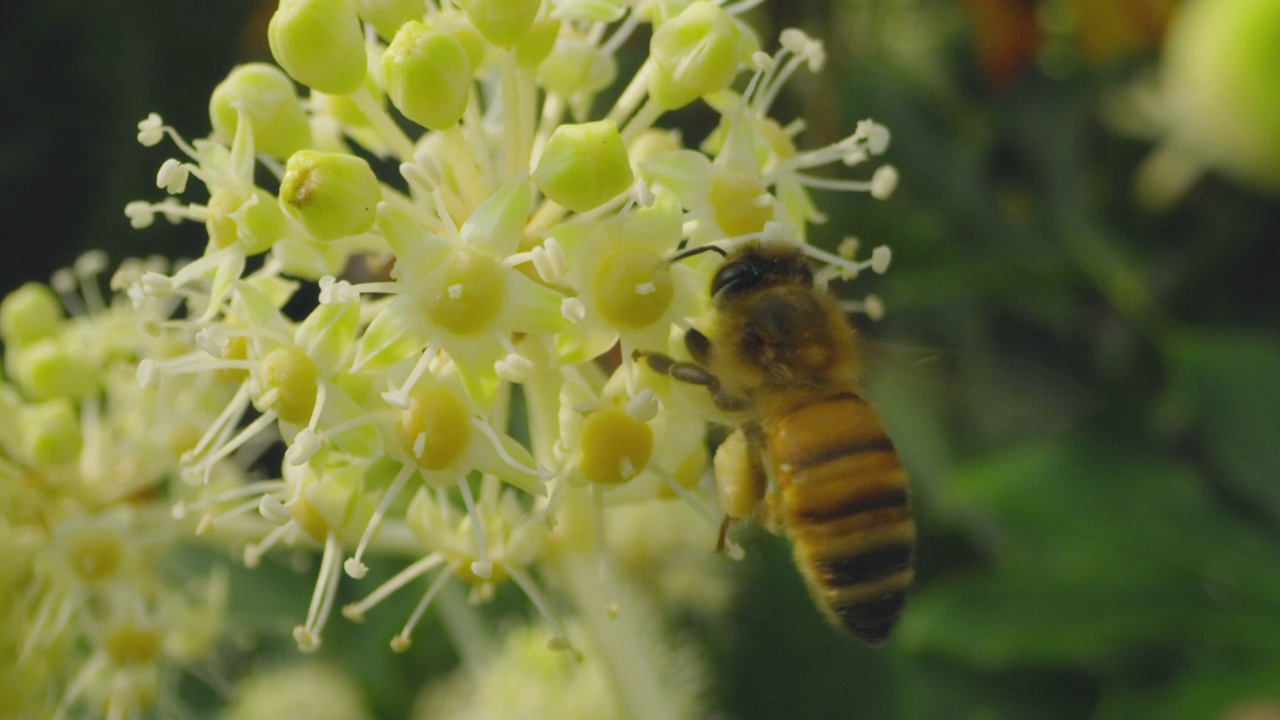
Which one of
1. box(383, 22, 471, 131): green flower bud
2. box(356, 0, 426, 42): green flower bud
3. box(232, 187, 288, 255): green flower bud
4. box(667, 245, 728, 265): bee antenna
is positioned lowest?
box(667, 245, 728, 265): bee antenna

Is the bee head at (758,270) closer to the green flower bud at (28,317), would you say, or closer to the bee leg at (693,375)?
the bee leg at (693,375)

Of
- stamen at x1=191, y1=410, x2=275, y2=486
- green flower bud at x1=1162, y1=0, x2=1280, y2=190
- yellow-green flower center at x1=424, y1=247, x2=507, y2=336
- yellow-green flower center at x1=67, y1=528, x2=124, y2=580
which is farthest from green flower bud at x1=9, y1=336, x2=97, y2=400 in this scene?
green flower bud at x1=1162, y1=0, x2=1280, y2=190

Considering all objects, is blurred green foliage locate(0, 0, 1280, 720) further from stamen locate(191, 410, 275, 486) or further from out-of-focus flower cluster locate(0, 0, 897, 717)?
stamen locate(191, 410, 275, 486)

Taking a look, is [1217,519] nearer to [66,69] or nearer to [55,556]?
[55,556]

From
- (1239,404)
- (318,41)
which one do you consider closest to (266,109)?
(318,41)

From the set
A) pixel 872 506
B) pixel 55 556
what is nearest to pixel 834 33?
pixel 872 506

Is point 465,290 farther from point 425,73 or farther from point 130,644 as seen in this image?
point 130,644
